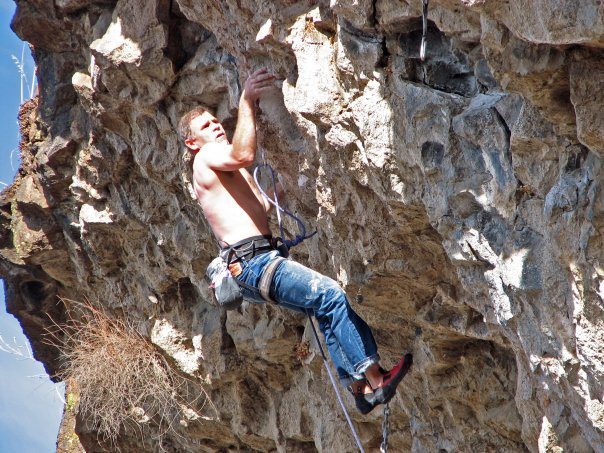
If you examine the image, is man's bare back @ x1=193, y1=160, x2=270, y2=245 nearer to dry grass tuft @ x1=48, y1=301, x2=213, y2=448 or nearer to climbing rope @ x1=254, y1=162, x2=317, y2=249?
climbing rope @ x1=254, y1=162, x2=317, y2=249

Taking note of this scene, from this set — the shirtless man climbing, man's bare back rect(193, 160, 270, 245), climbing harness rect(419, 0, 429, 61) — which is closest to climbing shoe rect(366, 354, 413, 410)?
the shirtless man climbing

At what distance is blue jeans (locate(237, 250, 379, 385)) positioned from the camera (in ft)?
16.1

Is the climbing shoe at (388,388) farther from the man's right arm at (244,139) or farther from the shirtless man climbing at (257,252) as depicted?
the man's right arm at (244,139)

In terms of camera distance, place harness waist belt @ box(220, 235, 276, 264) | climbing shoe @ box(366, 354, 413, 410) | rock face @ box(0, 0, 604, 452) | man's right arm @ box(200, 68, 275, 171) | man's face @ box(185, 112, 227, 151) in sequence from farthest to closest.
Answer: man's face @ box(185, 112, 227, 151)
harness waist belt @ box(220, 235, 276, 264)
man's right arm @ box(200, 68, 275, 171)
climbing shoe @ box(366, 354, 413, 410)
rock face @ box(0, 0, 604, 452)

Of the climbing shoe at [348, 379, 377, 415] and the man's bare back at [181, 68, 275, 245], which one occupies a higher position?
the man's bare back at [181, 68, 275, 245]

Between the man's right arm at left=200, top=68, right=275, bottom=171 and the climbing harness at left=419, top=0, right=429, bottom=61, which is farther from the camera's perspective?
the man's right arm at left=200, top=68, right=275, bottom=171

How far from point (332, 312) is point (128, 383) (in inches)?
179

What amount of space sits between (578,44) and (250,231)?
2.55 m

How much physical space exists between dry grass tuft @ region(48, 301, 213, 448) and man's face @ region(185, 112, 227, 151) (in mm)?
3603

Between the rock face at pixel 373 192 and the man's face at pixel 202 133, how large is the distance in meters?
0.33

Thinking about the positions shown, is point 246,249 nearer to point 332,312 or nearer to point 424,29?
point 332,312

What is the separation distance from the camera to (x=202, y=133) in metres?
5.64

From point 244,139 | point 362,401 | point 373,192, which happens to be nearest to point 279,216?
point 244,139

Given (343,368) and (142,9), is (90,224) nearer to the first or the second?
(142,9)
